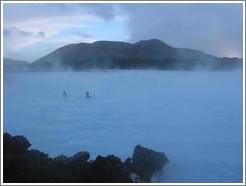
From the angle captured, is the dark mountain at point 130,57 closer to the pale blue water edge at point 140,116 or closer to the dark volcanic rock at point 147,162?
the pale blue water edge at point 140,116

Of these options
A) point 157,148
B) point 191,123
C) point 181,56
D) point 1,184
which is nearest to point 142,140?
point 157,148

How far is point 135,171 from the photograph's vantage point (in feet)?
12.9

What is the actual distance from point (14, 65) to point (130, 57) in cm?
107

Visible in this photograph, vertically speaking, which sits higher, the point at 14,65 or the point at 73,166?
the point at 14,65

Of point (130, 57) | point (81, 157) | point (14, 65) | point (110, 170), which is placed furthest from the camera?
point (130, 57)

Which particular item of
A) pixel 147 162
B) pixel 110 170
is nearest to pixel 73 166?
pixel 110 170

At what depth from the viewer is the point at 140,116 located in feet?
13.7

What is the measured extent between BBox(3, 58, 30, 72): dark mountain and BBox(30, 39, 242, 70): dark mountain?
8cm

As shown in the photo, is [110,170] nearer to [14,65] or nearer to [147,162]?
[147,162]

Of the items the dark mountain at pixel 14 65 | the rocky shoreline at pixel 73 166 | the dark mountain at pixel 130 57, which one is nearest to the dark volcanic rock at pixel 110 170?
the rocky shoreline at pixel 73 166

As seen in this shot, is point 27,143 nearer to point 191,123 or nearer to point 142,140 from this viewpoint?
point 142,140

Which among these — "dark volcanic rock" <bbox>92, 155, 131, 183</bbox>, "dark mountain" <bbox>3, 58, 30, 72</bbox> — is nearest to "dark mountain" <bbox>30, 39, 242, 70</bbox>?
"dark mountain" <bbox>3, 58, 30, 72</bbox>

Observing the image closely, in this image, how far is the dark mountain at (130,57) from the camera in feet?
13.9

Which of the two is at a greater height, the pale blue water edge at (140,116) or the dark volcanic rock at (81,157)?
the pale blue water edge at (140,116)
